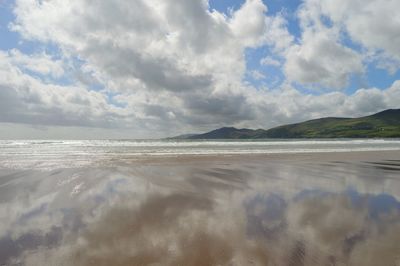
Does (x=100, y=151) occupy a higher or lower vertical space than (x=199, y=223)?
higher

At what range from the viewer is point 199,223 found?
6.11 metres

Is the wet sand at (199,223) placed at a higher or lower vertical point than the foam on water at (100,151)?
lower

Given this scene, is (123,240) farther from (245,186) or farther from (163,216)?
(245,186)

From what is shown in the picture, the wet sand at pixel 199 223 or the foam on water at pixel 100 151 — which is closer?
the wet sand at pixel 199 223

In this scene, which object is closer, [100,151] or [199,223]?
[199,223]

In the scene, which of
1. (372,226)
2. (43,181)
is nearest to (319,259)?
(372,226)

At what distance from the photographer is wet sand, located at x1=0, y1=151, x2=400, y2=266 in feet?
14.4

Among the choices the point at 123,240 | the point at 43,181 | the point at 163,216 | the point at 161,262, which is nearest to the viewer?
the point at 161,262

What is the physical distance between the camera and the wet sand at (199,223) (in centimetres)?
439

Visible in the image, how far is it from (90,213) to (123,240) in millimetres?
2308

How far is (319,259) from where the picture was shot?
4.24 m

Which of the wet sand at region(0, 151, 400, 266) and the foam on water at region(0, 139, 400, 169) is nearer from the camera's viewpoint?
the wet sand at region(0, 151, 400, 266)

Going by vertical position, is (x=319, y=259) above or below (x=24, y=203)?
below

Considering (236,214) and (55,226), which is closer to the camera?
(55,226)
